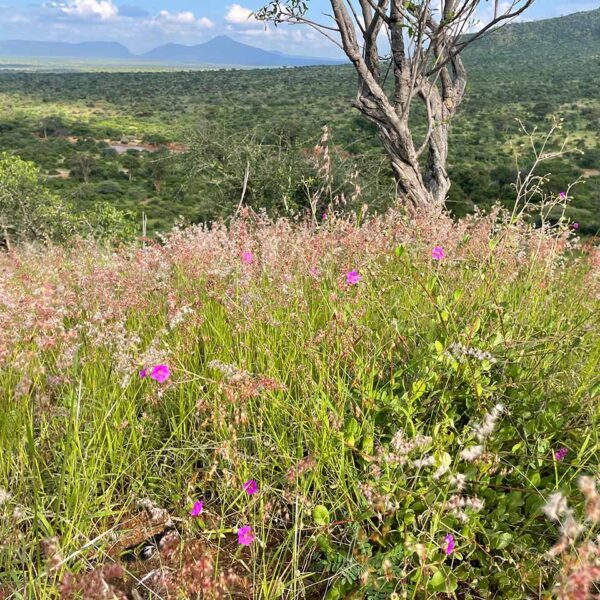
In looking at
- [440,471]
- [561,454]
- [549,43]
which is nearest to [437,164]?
[561,454]

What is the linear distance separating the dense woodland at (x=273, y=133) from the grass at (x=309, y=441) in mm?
934

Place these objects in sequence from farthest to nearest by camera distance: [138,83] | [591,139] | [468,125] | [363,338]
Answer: [138,83] → [468,125] → [591,139] → [363,338]

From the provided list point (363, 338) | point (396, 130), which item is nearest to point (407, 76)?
point (396, 130)

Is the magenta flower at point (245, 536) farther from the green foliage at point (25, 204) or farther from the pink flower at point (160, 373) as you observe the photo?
the green foliage at point (25, 204)

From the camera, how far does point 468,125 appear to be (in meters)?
58.3

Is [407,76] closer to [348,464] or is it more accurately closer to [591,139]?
[348,464]

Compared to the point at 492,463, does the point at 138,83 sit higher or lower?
higher

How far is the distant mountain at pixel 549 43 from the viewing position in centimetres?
10219

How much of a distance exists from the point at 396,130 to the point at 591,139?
52.9 metres

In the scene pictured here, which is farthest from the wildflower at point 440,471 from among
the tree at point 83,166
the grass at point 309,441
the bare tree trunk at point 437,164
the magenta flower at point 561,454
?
the tree at point 83,166

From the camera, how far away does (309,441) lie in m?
1.82

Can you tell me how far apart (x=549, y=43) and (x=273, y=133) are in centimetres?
11890

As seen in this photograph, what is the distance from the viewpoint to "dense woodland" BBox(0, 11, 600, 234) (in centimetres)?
1509

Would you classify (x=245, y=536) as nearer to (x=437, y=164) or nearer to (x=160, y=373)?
(x=160, y=373)
